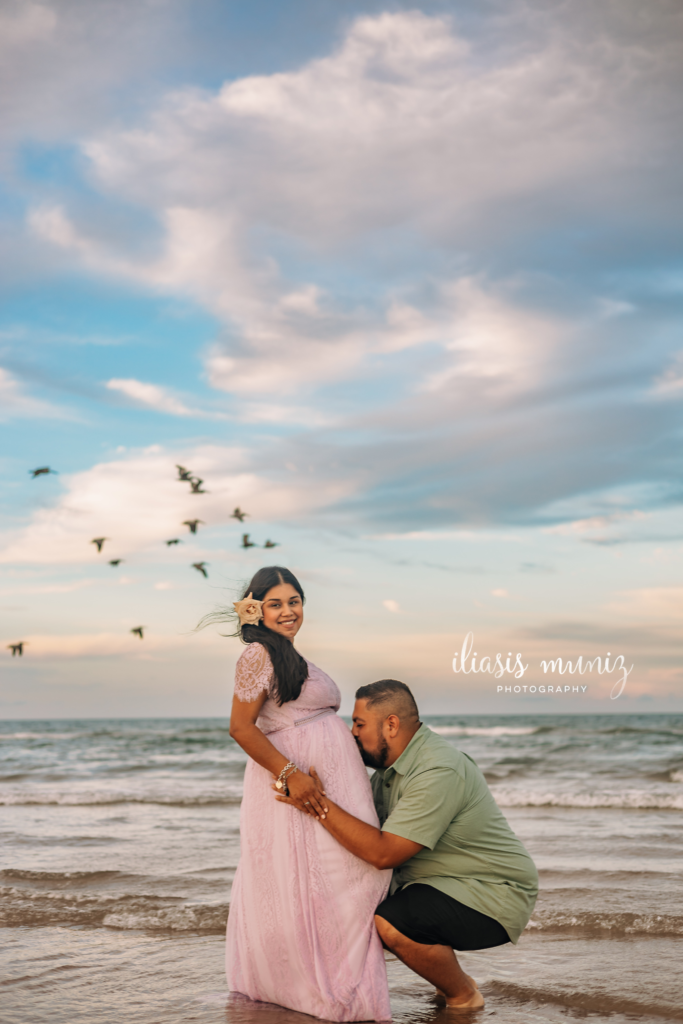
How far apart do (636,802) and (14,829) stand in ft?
28.4

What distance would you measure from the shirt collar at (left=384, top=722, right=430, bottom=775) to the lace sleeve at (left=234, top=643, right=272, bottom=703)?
0.67 m

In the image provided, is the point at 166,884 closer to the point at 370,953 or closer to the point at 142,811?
the point at 370,953

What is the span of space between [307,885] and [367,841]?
35 centimetres

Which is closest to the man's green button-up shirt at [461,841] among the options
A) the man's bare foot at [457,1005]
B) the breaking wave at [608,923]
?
the man's bare foot at [457,1005]

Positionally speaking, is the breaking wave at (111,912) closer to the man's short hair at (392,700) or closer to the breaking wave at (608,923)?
the breaking wave at (608,923)

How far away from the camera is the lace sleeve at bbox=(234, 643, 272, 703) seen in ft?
11.9

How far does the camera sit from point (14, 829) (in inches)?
394

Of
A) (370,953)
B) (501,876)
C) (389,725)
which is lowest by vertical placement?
(370,953)

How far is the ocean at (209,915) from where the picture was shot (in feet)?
13.7

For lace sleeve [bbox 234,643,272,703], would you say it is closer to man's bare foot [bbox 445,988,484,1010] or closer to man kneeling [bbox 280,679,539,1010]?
man kneeling [bbox 280,679,539,1010]

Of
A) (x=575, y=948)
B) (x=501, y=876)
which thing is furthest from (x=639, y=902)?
(x=501, y=876)

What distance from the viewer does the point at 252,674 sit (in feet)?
12.0

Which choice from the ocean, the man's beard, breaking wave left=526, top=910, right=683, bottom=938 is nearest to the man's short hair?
the man's beard

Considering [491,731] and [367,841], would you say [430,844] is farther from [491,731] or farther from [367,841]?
[491,731]
